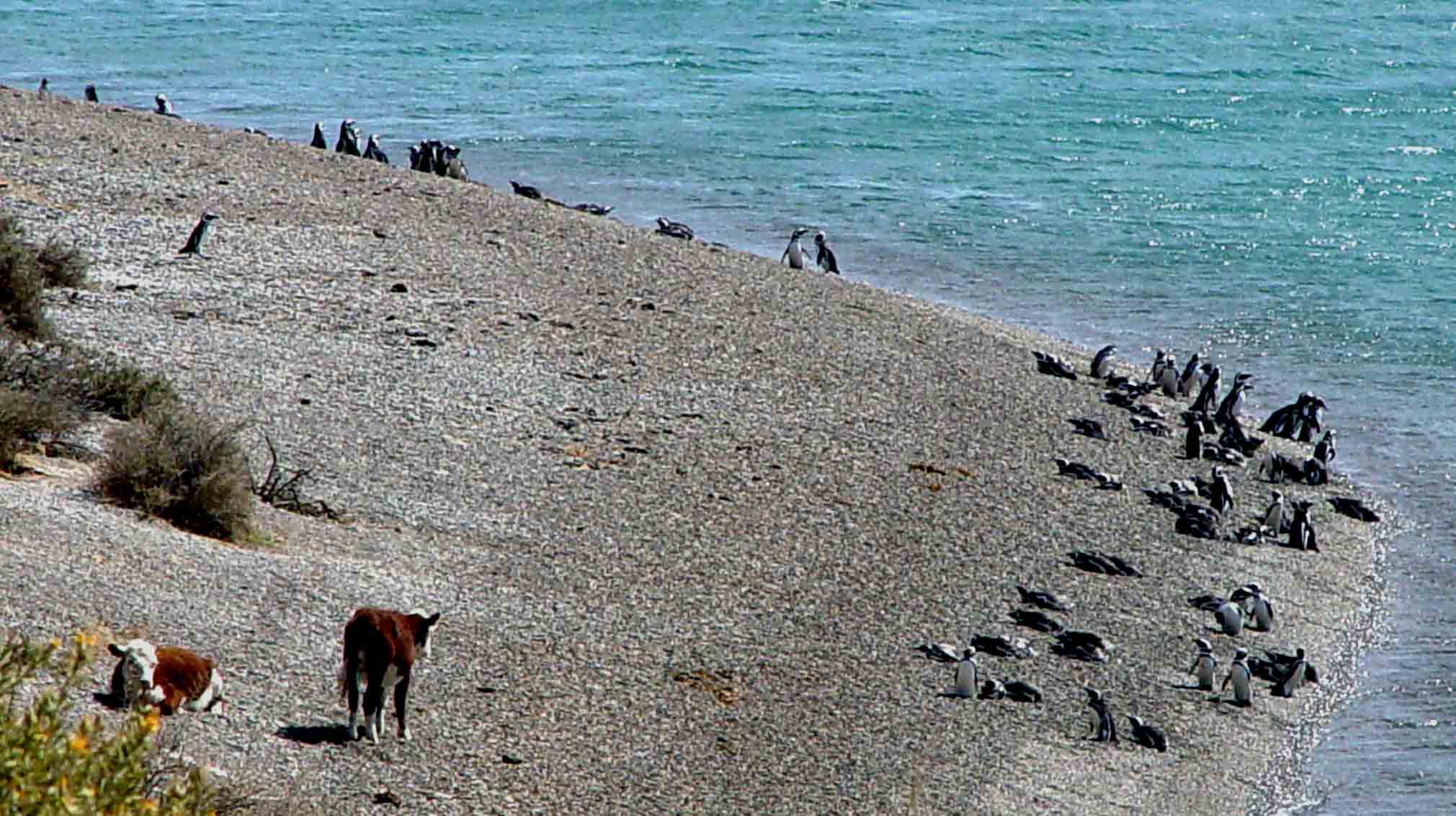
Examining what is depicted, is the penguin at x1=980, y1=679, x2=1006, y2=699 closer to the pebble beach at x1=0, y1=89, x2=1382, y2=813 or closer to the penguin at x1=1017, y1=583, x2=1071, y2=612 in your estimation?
the pebble beach at x1=0, y1=89, x2=1382, y2=813

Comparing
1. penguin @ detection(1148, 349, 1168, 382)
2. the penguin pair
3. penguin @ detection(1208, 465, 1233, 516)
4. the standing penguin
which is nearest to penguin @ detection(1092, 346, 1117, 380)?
penguin @ detection(1148, 349, 1168, 382)

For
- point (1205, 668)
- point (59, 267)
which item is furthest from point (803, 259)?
point (1205, 668)

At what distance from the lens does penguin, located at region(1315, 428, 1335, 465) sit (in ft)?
75.4

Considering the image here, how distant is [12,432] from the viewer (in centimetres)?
1444

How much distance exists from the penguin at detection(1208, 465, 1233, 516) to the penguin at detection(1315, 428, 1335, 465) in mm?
2450

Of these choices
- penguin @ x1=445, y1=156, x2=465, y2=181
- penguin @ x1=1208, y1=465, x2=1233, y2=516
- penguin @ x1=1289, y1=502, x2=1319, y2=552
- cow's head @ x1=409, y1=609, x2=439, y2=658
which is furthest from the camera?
penguin @ x1=445, y1=156, x2=465, y2=181

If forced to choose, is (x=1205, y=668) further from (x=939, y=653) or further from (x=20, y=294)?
(x=20, y=294)

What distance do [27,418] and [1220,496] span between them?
12006 millimetres

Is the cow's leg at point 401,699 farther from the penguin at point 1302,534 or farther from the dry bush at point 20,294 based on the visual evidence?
the penguin at point 1302,534

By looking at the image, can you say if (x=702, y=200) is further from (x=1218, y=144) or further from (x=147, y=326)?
(x=147, y=326)

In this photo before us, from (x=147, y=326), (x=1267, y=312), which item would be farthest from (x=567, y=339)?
(x=1267, y=312)

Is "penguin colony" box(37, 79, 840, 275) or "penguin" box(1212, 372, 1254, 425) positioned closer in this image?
"penguin" box(1212, 372, 1254, 425)

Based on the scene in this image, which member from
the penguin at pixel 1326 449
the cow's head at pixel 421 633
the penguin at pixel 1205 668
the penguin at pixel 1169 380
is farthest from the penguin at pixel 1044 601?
the penguin at pixel 1169 380

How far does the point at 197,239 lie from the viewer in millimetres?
22406
